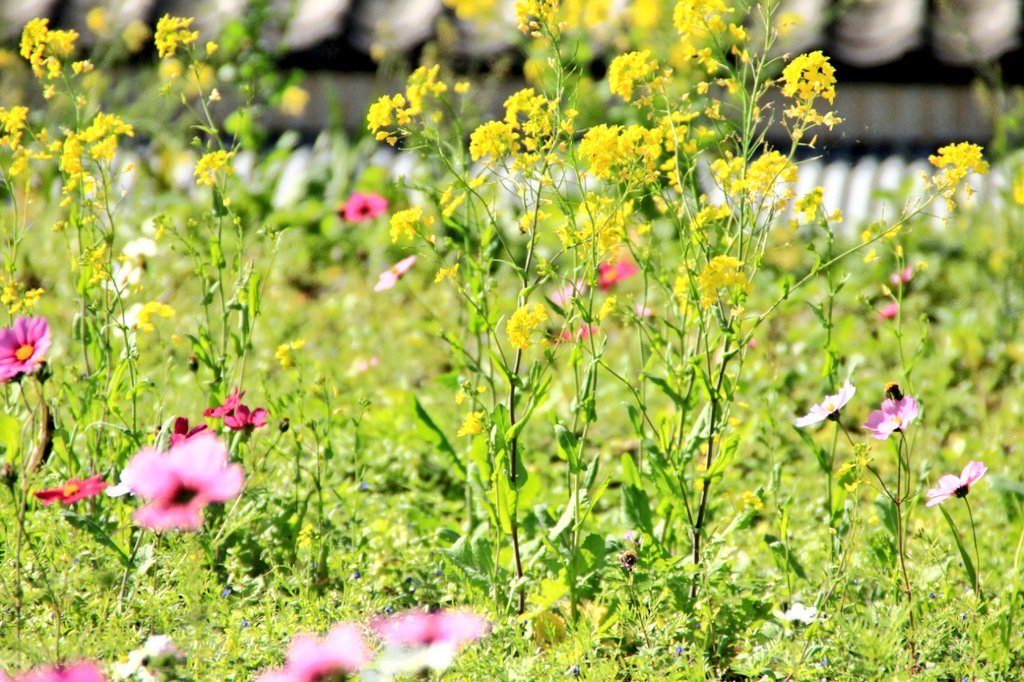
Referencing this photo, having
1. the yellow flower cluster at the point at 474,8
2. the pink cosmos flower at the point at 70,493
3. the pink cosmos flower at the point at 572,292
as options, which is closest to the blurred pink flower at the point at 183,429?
the pink cosmos flower at the point at 70,493

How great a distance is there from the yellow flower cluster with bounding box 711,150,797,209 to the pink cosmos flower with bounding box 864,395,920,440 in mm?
402

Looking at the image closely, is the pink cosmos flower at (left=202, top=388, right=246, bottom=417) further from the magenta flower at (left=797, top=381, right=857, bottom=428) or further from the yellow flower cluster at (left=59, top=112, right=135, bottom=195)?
the magenta flower at (left=797, top=381, right=857, bottom=428)

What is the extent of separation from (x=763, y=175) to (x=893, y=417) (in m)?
0.48

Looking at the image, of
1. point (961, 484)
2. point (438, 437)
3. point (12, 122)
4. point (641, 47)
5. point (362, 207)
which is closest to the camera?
point (961, 484)

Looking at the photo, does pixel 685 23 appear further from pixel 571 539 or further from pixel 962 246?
pixel 962 246

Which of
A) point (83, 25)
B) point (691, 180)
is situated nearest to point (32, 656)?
point (691, 180)

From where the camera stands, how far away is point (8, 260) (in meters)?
2.24

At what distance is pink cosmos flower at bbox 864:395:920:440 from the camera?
7.01 ft

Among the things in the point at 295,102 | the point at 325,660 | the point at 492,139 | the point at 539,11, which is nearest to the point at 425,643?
the point at 325,660

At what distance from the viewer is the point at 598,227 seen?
80.7 inches

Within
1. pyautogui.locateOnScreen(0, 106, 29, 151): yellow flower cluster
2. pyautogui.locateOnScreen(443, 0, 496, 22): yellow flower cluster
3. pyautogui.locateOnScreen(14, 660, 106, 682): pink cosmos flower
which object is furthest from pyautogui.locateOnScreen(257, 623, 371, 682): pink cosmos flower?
pyautogui.locateOnScreen(443, 0, 496, 22): yellow flower cluster

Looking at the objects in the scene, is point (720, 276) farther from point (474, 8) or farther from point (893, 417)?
point (474, 8)

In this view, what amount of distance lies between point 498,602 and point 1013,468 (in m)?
1.45

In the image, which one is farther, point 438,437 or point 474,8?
point 474,8
